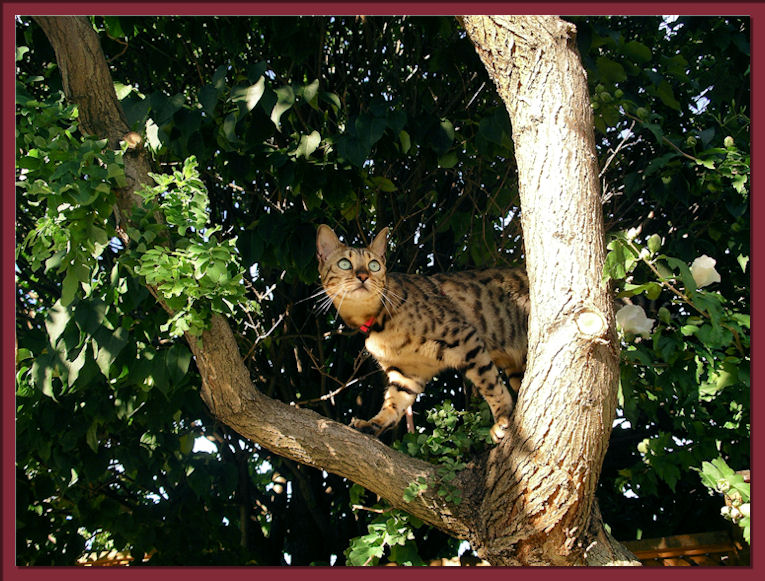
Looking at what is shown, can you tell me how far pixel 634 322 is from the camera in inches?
132

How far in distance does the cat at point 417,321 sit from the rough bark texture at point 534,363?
0.76 metres

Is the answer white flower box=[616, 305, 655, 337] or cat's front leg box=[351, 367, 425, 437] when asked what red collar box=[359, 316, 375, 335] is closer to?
cat's front leg box=[351, 367, 425, 437]

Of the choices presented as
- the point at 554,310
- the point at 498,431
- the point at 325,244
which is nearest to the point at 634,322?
the point at 554,310

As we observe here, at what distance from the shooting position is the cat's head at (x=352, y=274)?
4375 millimetres

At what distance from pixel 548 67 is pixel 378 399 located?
3.27 meters

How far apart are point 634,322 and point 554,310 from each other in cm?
63

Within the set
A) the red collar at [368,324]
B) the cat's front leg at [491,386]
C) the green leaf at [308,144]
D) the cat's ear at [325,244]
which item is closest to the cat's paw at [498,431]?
the cat's front leg at [491,386]

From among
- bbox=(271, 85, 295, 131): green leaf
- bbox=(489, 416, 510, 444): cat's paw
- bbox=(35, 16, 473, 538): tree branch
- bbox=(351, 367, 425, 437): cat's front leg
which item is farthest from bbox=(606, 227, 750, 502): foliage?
bbox=(271, 85, 295, 131): green leaf

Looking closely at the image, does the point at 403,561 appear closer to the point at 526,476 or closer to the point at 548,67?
the point at 526,476

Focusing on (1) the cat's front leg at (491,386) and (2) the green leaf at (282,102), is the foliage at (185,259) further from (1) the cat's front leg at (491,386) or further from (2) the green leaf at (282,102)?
(1) the cat's front leg at (491,386)

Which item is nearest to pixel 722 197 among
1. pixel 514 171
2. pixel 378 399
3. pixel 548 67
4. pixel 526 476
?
pixel 514 171

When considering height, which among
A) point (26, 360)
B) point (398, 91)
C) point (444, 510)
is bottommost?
point (444, 510)

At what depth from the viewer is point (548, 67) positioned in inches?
124

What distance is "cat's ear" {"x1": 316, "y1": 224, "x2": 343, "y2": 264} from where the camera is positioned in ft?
14.7
